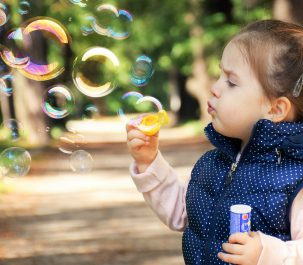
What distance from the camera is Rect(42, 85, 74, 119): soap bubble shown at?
400 centimetres

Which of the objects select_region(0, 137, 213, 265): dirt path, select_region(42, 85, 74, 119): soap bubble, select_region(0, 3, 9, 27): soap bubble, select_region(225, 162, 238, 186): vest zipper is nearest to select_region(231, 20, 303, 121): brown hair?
select_region(225, 162, 238, 186): vest zipper

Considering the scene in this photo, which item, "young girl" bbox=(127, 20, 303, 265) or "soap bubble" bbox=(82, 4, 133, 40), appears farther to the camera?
"soap bubble" bbox=(82, 4, 133, 40)

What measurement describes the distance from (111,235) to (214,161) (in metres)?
3.67

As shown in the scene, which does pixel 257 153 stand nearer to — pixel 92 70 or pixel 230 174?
pixel 230 174

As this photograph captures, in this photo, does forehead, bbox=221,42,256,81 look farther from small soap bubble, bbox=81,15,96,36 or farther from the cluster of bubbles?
small soap bubble, bbox=81,15,96,36

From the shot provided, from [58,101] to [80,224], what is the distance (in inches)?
101

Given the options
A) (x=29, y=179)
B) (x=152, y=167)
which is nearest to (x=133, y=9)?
(x=29, y=179)

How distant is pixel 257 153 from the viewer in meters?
2.14

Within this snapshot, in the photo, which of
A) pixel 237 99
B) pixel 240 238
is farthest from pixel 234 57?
pixel 240 238

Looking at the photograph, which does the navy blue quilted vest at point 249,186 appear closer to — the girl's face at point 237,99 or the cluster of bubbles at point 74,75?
the girl's face at point 237,99

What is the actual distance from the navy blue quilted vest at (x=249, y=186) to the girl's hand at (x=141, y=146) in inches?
8.1

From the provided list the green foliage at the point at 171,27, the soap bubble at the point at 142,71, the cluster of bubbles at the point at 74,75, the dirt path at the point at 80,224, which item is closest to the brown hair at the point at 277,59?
the cluster of bubbles at the point at 74,75

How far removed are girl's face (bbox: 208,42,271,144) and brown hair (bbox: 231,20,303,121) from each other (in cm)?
2

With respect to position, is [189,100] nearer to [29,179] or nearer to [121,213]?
[29,179]
